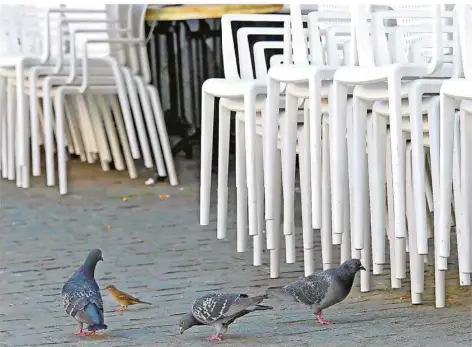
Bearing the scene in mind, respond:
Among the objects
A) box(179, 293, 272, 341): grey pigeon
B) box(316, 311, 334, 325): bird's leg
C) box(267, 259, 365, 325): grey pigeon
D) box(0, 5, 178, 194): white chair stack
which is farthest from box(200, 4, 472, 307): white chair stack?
box(0, 5, 178, 194): white chair stack

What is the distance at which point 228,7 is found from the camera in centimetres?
739

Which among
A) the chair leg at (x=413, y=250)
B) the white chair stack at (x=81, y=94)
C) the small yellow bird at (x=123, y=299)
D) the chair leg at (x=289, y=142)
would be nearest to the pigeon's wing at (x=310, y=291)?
the chair leg at (x=413, y=250)

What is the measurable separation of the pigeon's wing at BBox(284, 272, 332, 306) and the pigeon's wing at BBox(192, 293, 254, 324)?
0.27 metres

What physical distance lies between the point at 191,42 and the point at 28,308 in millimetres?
4548

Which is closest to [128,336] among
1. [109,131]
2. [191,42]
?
[109,131]

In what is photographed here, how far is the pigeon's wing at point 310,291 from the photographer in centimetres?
373

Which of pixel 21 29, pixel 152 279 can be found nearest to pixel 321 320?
pixel 152 279

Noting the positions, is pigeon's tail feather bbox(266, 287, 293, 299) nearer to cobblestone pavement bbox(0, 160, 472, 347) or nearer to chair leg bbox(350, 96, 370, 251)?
cobblestone pavement bbox(0, 160, 472, 347)

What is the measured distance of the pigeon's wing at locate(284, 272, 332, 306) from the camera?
3730 millimetres

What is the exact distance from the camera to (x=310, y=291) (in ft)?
12.3

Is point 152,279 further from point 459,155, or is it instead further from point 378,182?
point 459,155

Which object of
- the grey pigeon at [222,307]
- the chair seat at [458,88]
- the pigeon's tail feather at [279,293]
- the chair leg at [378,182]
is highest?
the chair seat at [458,88]

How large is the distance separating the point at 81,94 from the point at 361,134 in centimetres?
411

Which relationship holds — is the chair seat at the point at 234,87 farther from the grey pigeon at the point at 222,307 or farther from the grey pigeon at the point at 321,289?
the grey pigeon at the point at 222,307
